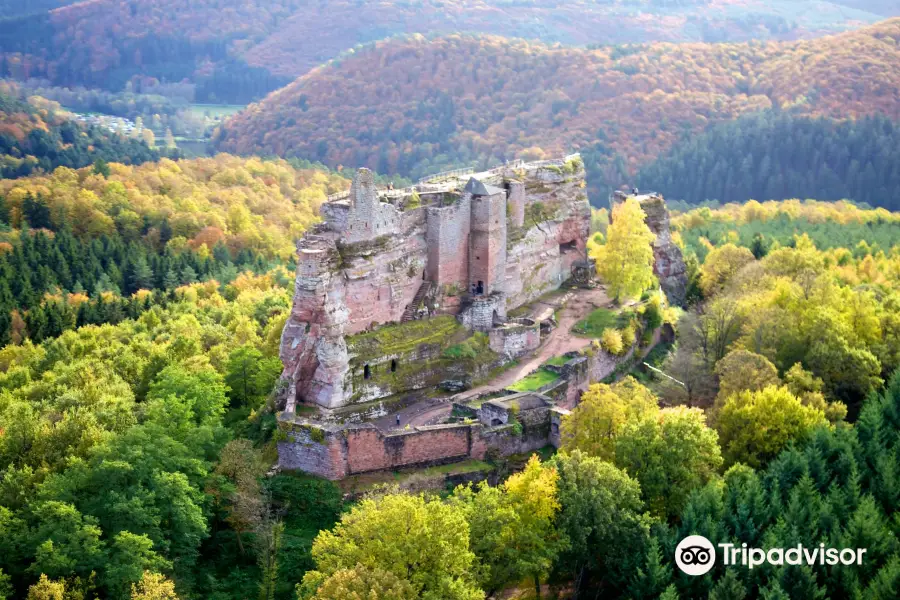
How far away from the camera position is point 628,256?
65.4m

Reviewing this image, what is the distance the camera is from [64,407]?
51.6m

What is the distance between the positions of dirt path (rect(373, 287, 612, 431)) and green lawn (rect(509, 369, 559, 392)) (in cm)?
46

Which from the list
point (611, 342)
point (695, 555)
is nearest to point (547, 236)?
point (611, 342)

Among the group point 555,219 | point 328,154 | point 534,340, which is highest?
point 555,219

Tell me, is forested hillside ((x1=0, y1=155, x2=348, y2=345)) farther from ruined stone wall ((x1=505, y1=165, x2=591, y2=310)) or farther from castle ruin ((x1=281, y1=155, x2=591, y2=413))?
ruined stone wall ((x1=505, y1=165, x2=591, y2=310))

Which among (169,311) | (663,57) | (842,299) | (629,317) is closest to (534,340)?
(629,317)

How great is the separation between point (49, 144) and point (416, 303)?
260 feet

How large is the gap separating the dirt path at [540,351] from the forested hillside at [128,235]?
2964 centimetres

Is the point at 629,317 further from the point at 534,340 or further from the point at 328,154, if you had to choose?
the point at 328,154

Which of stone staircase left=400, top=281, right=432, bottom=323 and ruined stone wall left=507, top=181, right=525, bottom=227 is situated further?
ruined stone wall left=507, top=181, right=525, bottom=227

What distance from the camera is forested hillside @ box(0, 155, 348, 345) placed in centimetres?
7575

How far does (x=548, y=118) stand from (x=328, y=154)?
30513mm

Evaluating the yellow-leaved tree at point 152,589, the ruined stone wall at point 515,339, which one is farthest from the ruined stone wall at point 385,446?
the yellow-leaved tree at point 152,589

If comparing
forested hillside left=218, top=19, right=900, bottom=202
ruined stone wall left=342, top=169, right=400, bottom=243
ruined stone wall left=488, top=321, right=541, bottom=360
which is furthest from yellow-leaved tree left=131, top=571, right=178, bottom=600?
forested hillside left=218, top=19, right=900, bottom=202
